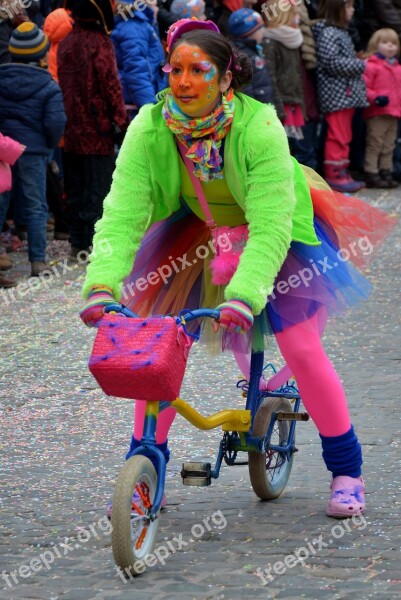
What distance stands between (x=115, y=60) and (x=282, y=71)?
3.46 meters

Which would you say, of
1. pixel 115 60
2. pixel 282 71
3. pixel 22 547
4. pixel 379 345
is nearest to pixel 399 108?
pixel 282 71

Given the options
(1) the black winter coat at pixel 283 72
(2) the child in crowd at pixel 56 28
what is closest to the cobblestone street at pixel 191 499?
(2) the child in crowd at pixel 56 28

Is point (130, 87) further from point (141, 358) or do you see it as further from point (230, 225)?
point (141, 358)

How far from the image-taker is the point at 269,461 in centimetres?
500

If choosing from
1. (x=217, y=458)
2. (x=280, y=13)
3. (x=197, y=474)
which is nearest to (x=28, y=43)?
→ (x=280, y=13)

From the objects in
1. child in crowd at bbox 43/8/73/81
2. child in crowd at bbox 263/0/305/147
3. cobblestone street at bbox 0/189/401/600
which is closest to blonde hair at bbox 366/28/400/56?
child in crowd at bbox 263/0/305/147

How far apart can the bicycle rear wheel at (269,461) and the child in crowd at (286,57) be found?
8061 millimetres

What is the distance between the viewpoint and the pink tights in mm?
4578

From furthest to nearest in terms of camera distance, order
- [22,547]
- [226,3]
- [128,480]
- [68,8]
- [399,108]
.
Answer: [399,108]
[226,3]
[68,8]
[22,547]
[128,480]

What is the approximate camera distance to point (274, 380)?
5.11m

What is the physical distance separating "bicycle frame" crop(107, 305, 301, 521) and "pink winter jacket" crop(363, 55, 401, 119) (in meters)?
9.15

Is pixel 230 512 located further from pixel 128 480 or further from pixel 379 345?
pixel 379 345

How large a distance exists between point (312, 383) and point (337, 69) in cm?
924

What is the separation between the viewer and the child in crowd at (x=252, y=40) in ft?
40.1
